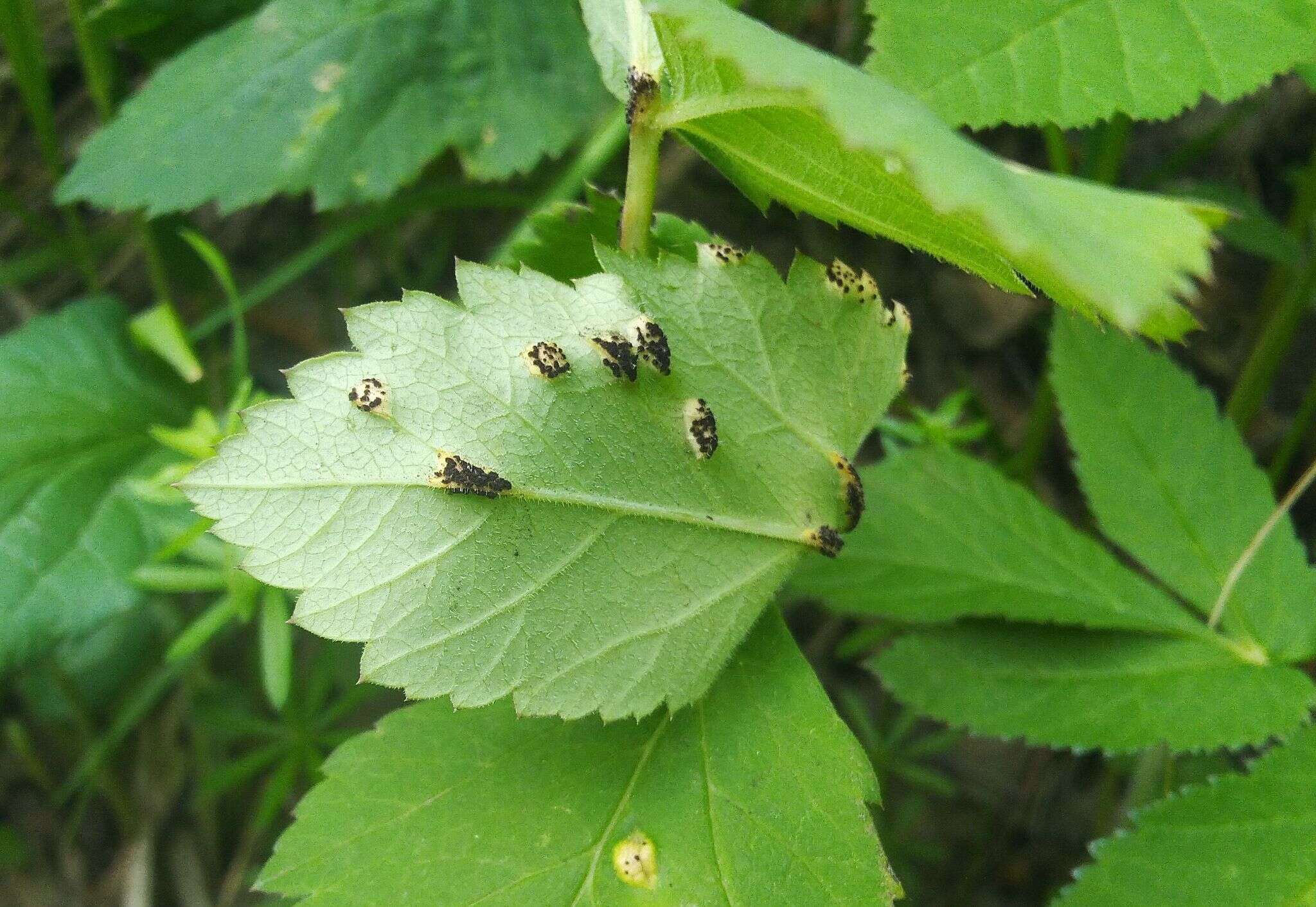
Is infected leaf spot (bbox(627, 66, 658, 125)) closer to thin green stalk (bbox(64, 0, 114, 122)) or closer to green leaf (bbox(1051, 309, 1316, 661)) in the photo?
green leaf (bbox(1051, 309, 1316, 661))

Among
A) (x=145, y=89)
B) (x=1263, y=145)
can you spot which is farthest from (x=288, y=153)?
(x=1263, y=145)

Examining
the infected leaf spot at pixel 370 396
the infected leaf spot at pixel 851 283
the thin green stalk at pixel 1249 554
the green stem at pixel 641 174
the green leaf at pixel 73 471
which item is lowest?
the green leaf at pixel 73 471

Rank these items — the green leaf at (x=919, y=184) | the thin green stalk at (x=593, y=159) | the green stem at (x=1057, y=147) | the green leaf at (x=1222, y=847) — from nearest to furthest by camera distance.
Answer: the green leaf at (x=919, y=184) < the green leaf at (x=1222, y=847) < the green stem at (x=1057, y=147) < the thin green stalk at (x=593, y=159)

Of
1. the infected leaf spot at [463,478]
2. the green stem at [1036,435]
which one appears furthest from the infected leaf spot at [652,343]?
the green stem at [1036,435]

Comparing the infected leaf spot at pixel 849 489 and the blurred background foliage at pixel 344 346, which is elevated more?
the infected leaf spot at pixel 849 489

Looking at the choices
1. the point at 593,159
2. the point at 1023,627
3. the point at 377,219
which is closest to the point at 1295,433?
the point at 1023,627

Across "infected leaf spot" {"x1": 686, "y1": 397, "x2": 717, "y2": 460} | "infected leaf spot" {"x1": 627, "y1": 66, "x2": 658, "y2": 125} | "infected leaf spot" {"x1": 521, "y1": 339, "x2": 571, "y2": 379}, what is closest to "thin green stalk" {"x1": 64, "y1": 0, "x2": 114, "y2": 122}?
"infected leaf spot" {"x1": 627, "y1": 66, "x2": 658, "y2": 125}

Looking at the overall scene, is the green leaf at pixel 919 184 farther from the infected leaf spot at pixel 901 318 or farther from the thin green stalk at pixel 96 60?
the thin green stalk at pixel 96 60

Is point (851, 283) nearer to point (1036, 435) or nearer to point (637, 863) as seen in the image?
point (637, 863)

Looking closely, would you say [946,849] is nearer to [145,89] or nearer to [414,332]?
[414,332]
